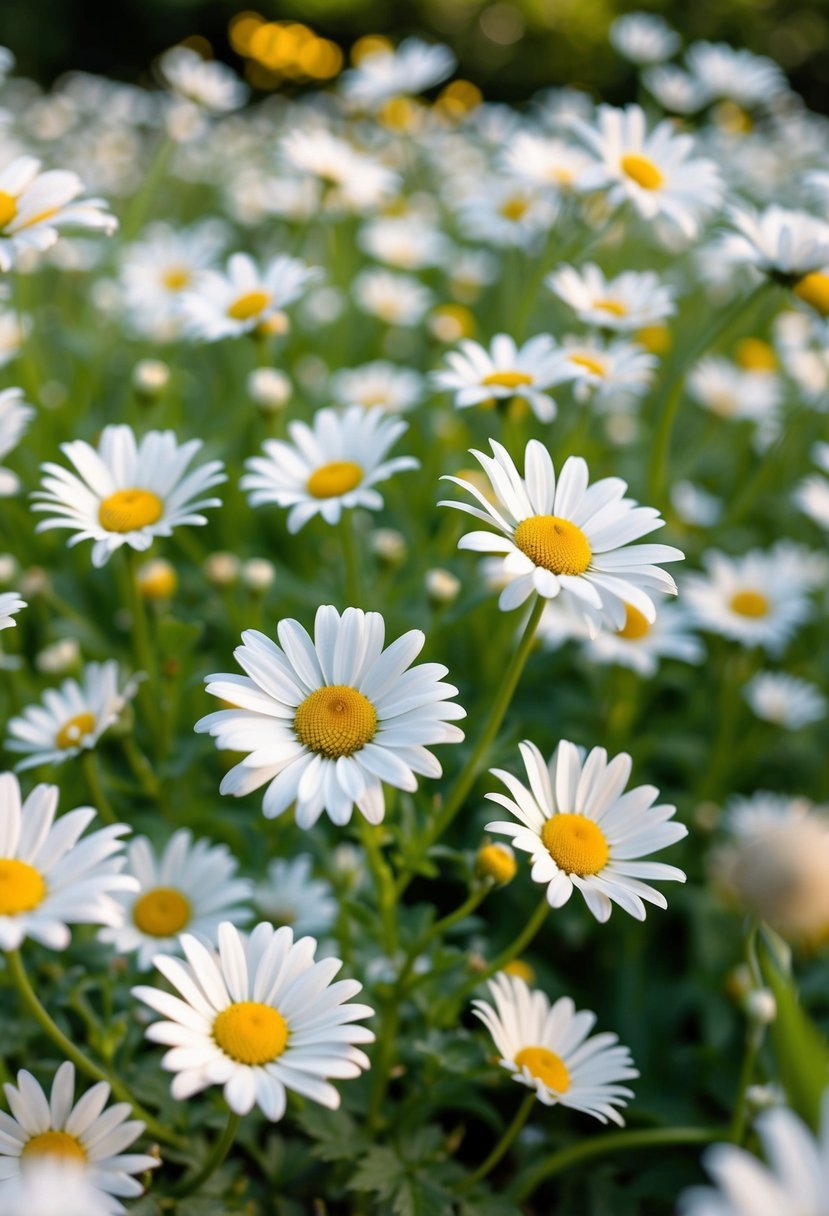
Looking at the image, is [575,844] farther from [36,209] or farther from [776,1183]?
[36,209]

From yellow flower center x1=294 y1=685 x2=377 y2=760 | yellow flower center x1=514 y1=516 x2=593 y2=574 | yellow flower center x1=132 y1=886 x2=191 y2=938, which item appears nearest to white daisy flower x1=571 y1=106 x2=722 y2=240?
yellow flower center x1=514 y1=516 x2=593 y2=574

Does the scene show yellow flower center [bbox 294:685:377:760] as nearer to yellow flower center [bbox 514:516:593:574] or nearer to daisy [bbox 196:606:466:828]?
daisy [bbox 196:606:466:828]

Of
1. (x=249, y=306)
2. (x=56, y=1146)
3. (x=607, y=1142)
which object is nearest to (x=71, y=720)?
(x=56, y=1146)

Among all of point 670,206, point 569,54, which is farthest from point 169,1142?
point 569,54

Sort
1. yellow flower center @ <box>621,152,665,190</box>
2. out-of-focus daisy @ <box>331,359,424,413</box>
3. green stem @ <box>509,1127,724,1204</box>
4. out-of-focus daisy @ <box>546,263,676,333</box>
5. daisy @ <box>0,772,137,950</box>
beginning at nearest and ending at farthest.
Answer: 1. daisy @ <box>0,772,137,950</box>
2. green stem @ <box>509,1127,724,1204</box>
3. out-of-focus daisy @ <box>546,263,676,333</box>
4. yellow flower center @ <box>621,152,665,190</box>
5. out-of-focus daisy @ <box>331,359,424,413</box>

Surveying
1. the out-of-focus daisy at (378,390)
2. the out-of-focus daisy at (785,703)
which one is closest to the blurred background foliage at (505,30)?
the out-of-focus daisy at (378,390)

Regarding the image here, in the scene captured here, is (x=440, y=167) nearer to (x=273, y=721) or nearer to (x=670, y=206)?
(x=670, y=206)
